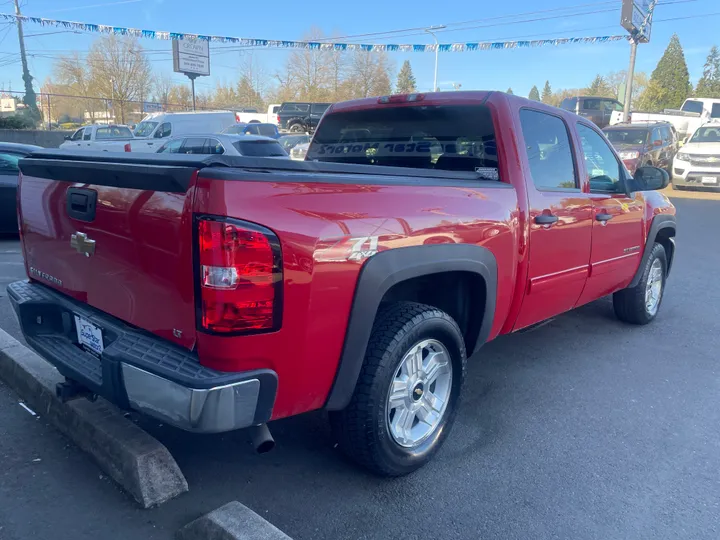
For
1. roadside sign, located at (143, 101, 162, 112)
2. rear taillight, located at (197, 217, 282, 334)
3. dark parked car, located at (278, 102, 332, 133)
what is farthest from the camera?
roadside sign, located at (143, 101, 162, 112)

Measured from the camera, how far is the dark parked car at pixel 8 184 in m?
8.31

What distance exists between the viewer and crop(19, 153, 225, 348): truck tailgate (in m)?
2.14

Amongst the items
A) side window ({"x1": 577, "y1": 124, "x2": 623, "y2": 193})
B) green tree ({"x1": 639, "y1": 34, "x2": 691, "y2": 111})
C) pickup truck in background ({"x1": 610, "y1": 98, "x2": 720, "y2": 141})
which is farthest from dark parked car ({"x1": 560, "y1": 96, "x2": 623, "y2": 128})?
green tree ({"x1": 639, "y1": 34, "x2": 691, "y2": 111})

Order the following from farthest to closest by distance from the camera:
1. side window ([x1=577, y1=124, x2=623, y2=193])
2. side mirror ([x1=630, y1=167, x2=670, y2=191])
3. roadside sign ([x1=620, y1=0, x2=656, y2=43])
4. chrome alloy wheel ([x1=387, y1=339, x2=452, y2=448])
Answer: roadside sign ([x1=620, y1=0, x2=656, y2=43]) < side mirror ([x1=630, y1=167, x2=670, y2=191]) < side window ([x1=577, y1=124, x2=623, y2=193]) < chrome alloy wheel ([x1=387, y1=339, x2=452, y2=448])

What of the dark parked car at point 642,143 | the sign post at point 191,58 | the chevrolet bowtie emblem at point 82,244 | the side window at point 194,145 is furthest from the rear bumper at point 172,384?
the sign post at point 191,58

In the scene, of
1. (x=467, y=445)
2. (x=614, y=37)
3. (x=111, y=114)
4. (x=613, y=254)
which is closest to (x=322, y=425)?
(x=467, y=445)

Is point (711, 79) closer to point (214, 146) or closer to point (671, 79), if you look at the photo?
point (671, 79)

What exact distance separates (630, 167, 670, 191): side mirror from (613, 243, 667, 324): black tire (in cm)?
75

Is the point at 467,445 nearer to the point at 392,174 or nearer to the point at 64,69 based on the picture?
the point at 392,174

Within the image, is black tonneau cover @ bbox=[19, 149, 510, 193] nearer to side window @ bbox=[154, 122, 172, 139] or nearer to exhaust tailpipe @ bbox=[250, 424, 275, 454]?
exhaust tailpipe @ bbox=[250, 424, 275, 454]

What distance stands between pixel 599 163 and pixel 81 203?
361cm

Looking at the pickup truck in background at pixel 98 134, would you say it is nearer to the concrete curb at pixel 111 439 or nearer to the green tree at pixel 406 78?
the concrete curb at pixel 111 439

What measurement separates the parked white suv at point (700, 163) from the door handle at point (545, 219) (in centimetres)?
1583

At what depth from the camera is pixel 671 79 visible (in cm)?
6412
